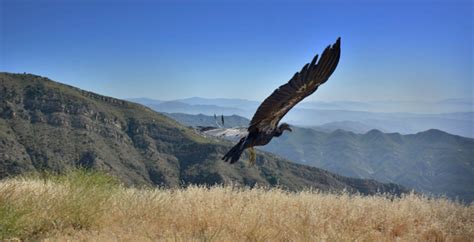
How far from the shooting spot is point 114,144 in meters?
98.6

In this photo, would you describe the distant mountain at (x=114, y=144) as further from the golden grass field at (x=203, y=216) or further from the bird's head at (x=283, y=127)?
the bird's head at (x=283, y=127)

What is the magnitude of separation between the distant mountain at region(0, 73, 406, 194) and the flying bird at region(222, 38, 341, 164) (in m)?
65.0

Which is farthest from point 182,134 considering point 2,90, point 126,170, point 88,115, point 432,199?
point 432,199

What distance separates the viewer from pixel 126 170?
8444 cm

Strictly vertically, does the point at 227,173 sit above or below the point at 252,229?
below

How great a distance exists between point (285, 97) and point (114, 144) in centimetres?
9785

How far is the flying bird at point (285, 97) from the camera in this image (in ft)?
15.0

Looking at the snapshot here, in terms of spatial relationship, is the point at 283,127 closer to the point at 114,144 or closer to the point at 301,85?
the point at 301,85

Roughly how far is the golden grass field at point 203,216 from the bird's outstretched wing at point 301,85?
1783 mm

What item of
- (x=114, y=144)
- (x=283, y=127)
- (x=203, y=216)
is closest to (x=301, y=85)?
(x=283, y=127)

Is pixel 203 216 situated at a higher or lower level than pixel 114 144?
higher

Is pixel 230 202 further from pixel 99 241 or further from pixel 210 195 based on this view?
pixel 99 241

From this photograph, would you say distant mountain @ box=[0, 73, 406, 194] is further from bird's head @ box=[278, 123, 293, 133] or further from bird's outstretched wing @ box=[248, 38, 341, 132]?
bird's outstretched wing @ box=[248, 38, 341, 132]

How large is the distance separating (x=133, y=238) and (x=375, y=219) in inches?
170
